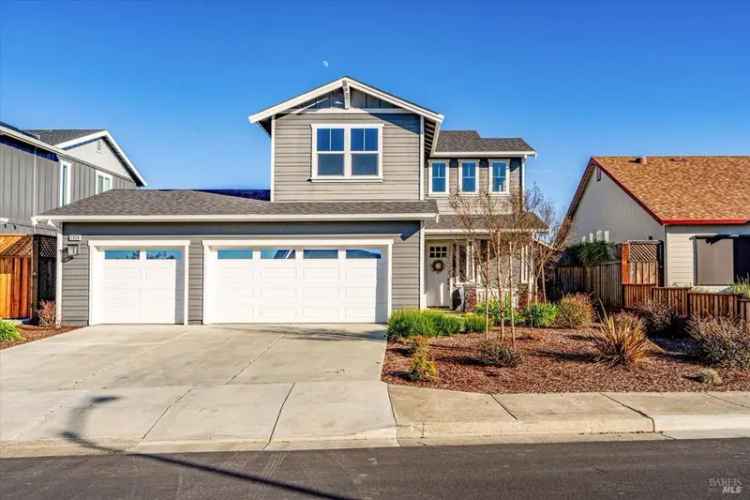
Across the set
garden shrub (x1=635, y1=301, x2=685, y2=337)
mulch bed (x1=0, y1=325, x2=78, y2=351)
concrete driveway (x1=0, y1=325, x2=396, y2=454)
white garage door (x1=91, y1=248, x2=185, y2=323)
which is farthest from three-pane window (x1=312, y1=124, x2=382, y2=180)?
garden shrub (x1=635, y1=301, x2=685, y2=337)

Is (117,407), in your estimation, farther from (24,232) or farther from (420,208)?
(24,232)

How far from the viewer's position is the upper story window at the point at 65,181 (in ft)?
76.5

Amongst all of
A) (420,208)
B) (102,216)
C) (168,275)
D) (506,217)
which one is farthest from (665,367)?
(102,216)

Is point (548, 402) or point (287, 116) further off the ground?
point (287, 116)

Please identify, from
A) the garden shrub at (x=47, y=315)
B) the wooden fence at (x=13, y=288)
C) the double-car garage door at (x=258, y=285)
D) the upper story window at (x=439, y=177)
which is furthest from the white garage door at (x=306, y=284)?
the upper story window at (x=439, y=177)

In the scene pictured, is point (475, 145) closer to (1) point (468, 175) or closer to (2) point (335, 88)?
(1) point (468, 175)

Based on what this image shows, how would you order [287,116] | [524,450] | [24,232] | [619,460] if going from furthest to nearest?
[24,232] → [287,116] → [524,450] → [619,460]

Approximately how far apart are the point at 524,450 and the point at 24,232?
69.6 feet

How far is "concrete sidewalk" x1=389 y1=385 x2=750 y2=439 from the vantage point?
6.79m

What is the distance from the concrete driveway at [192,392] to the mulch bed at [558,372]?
3.43 ft

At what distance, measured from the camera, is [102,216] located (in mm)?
15141

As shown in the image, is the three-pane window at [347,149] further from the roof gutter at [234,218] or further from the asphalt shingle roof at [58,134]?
the asphalt shingle roof at [58,134]

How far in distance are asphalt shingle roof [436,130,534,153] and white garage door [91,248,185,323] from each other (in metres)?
10.8

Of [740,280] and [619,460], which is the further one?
[740,280]
